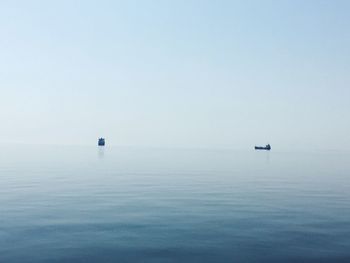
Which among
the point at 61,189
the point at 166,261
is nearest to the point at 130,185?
the point at 61,189

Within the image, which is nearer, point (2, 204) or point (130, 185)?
point (2, 204)

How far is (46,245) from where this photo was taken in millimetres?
15609

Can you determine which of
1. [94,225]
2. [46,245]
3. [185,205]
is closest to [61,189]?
[185,205]

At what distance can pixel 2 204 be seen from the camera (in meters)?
26.3

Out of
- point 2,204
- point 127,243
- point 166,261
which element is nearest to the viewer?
point 166,261

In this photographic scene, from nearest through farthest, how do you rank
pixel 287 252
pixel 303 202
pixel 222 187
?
pixel 287 252 < pixel 303 202 < pixel 222 187

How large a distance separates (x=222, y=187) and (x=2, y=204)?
22061 millimetres

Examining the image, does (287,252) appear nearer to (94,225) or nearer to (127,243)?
(127,243)

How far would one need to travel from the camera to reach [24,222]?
2034 cm

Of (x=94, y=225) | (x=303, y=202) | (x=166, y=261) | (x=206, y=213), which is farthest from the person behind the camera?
(x=303, y=202)

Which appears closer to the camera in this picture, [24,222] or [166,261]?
[166,261]

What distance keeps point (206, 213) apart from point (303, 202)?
10306 millimetres

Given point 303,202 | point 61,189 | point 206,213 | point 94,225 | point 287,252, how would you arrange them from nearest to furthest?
point 287,252, point 94,225, point 206,213, point 303,202, point 61,189

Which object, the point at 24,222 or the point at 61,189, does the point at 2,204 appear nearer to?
the point at 24,222
